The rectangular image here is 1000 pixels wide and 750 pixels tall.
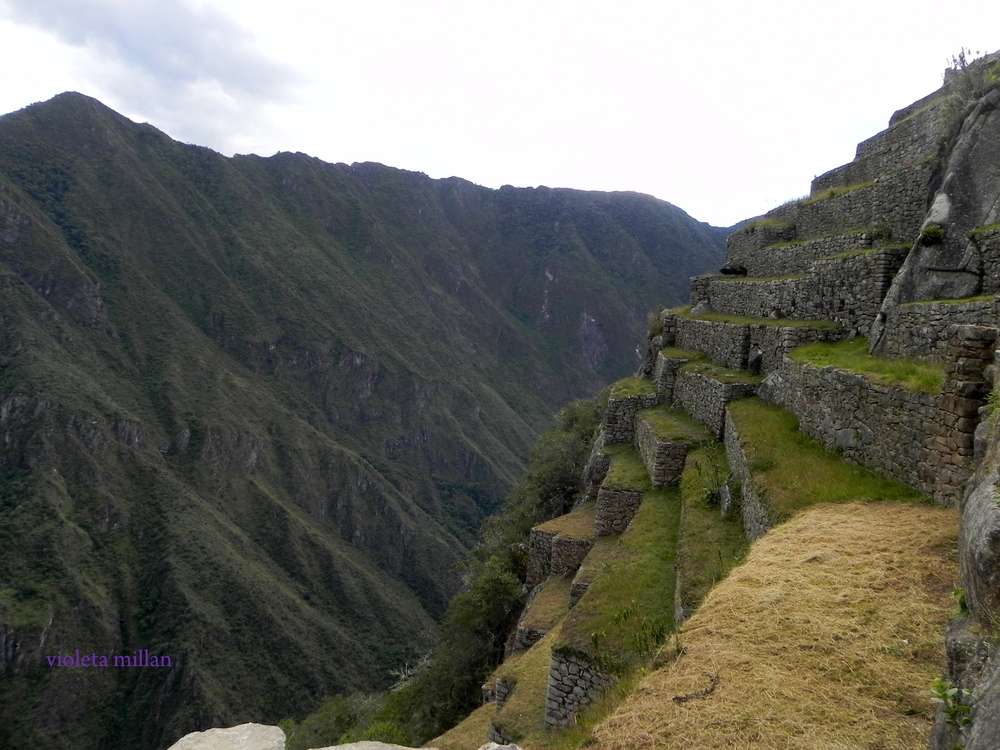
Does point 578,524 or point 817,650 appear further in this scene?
point 578,524

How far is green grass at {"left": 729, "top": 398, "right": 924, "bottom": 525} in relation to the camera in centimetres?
702

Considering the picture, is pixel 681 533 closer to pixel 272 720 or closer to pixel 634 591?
pixel 634 591

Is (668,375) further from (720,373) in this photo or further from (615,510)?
(615,510)

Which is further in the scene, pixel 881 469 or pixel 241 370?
pixel 241 370

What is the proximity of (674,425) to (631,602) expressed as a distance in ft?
22.4

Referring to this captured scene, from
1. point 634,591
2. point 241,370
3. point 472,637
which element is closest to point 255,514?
point 241,370

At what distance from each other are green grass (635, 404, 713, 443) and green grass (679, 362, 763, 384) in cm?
120

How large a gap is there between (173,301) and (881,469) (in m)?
154

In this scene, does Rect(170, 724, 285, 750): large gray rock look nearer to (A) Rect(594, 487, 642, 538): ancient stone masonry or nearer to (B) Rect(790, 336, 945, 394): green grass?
(B) Rect(790, 336, 945, 394): green grass

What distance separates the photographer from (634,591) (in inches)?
344

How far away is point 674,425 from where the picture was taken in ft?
47.4

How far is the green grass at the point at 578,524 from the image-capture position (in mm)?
14584

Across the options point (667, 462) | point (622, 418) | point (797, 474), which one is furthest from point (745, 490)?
point (622, 418)

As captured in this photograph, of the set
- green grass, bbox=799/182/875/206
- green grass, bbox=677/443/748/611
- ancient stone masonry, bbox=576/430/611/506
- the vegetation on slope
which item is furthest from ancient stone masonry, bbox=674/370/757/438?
the vegetation on slope
